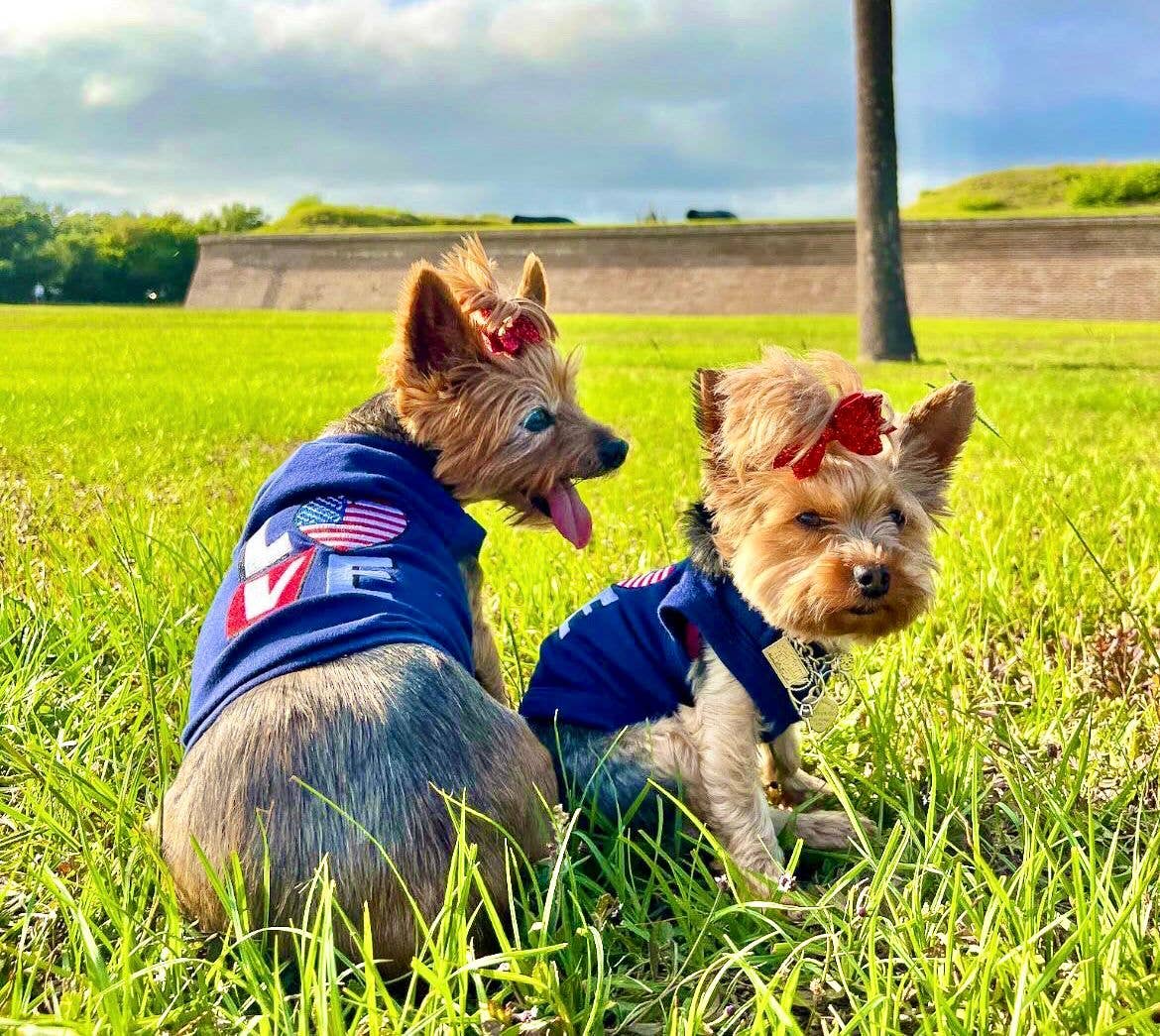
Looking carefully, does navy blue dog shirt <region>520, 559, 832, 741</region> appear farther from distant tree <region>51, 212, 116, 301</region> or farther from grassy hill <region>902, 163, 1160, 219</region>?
grassy hill <region>902, 163, 1160, 219</region>

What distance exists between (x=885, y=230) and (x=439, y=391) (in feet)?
53.4

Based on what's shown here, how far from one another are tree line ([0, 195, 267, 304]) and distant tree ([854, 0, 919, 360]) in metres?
13.3

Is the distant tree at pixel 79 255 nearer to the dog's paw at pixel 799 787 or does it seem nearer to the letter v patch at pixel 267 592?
the letter v patch at pixel 267 592

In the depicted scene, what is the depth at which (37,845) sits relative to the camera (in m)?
2.75

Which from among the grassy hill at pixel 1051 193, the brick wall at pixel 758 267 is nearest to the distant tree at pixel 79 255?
the brick wall at pixel 758 267

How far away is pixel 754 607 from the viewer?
2.75 metres

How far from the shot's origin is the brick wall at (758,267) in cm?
3512

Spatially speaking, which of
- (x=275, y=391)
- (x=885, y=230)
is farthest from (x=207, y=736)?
Result: (x=885, y=230)

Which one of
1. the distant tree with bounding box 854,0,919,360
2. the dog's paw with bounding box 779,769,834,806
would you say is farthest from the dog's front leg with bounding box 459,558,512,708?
the distant tree with bounding box 854,0,919,360

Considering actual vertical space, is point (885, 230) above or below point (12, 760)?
above

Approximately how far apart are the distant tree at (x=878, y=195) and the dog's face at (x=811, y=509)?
15579 mm

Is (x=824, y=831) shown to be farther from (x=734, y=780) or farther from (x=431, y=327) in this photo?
(x=431, y=327)

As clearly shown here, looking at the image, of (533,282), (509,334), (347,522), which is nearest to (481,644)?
(347,522)

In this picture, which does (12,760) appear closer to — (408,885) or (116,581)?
(408,885)
